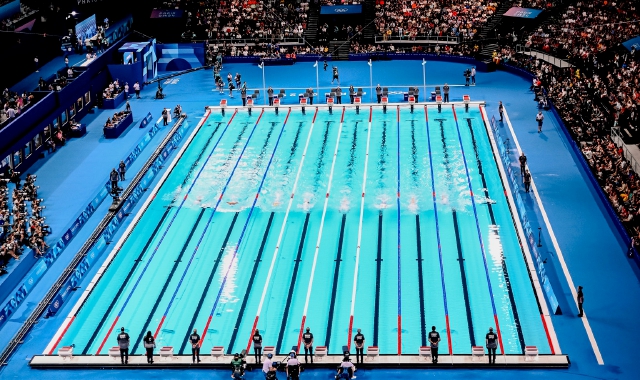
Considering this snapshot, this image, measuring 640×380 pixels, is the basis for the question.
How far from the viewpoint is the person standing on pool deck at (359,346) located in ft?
91.2

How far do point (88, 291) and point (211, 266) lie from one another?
4.90m

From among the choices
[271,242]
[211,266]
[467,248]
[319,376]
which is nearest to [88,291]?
[211,266]

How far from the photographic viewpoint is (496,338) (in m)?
27.7

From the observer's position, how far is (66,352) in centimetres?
2878

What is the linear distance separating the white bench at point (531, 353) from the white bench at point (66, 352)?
14.8 metres

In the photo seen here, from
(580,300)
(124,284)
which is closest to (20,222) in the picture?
(124,284)

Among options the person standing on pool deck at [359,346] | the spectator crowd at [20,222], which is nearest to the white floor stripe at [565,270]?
the person standing on pool deck at [359,346]

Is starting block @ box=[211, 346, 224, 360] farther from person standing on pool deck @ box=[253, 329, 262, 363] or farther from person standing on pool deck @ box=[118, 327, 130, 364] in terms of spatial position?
person standing on pool deck @ box=[118, 327, 130, 364]

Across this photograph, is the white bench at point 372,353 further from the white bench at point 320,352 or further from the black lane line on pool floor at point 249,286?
the black lane line on pool floor at point 249,286

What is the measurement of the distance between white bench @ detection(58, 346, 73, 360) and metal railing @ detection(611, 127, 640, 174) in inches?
1036

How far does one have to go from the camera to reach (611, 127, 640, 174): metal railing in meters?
40.6

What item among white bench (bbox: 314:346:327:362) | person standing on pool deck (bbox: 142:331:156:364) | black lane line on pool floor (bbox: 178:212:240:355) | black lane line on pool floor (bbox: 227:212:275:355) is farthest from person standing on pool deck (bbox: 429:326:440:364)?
person standing on pool deck (bbox: 142:331:156:364)

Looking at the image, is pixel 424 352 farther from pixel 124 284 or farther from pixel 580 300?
pixel 124 284

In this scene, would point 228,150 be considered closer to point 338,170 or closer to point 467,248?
point 338,170
